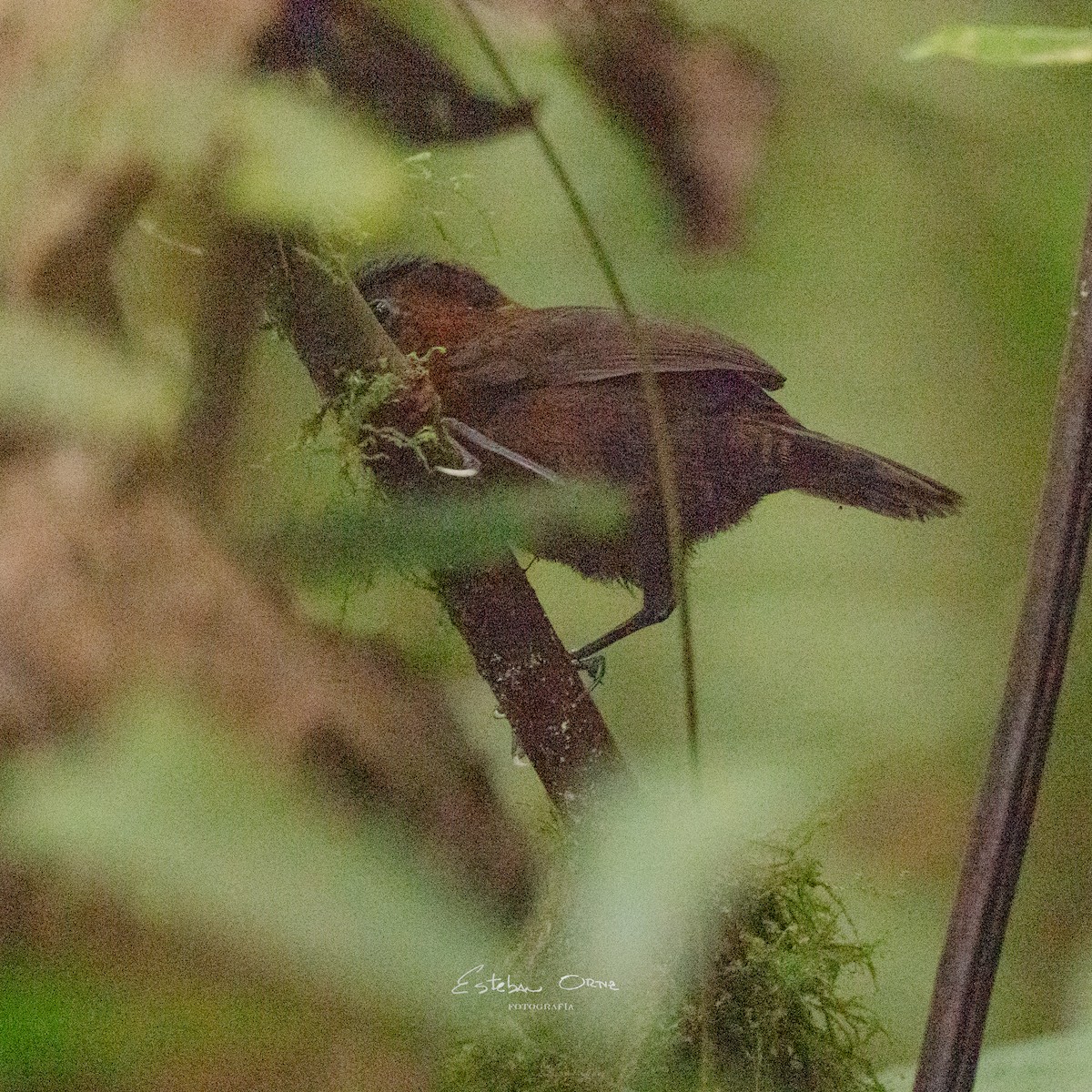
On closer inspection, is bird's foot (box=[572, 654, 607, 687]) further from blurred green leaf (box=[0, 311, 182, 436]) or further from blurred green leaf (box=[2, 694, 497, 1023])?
blurred green leaf (box=[0, 311, 182, 436])

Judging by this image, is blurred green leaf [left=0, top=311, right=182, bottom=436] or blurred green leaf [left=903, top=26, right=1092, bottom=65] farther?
blurred green leaf [left=0, top=311, right=182, bottom=436]

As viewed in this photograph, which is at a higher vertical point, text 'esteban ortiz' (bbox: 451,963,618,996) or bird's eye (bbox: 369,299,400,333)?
bird's eye (bbox: 369,299,400,333)

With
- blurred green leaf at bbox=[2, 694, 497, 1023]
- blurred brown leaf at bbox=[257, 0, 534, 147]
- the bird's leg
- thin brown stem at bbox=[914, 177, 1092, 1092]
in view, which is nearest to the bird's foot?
the bird's leg

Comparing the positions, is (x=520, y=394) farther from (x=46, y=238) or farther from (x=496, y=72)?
(x=46, y=238)

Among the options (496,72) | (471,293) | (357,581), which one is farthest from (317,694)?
(496,72)

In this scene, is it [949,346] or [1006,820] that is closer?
[1006,820]

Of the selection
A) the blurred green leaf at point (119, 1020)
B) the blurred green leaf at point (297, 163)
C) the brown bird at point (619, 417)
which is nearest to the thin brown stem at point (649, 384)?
the brown bird at point (619, 417)
